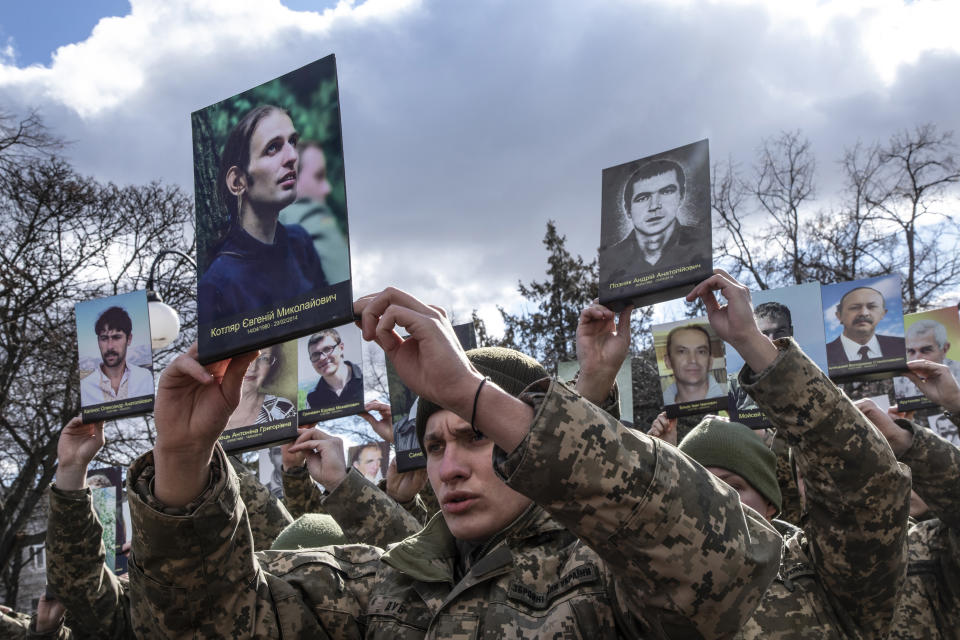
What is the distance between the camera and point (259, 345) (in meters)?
2.45

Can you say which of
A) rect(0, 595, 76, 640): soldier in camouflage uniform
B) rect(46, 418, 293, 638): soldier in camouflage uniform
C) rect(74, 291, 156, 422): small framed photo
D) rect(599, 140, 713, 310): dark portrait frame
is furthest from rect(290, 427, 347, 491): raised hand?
rect(599, 140, 713, 310): dark portrait frame

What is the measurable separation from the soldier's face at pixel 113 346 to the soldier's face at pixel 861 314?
15.5ft

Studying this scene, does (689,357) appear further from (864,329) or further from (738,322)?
(738,322)

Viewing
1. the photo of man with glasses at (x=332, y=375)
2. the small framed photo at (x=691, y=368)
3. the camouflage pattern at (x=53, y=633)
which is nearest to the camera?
the camouflage pattern at (x=53, y=633)

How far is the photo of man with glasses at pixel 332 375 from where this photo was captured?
686 cm

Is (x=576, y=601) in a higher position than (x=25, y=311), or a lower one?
lower

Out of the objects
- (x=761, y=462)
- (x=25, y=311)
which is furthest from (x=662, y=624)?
(x=25, y=311)

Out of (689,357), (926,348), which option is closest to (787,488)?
(689,357)

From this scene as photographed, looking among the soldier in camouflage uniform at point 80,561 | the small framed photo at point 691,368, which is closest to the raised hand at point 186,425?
the soldier in camouflage uniform at point 80,561

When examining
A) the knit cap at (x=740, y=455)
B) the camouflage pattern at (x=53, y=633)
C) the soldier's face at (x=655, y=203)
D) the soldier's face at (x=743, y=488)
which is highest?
the soldier's face at (x=655, y=203)

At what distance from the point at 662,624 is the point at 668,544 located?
23cm

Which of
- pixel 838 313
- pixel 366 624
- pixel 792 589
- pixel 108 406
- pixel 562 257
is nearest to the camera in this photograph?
pixel 366 624

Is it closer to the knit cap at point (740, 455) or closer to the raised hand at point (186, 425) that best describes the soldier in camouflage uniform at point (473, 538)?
the raised hand at point (186, 425)

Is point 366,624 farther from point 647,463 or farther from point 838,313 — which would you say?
point 838,313
